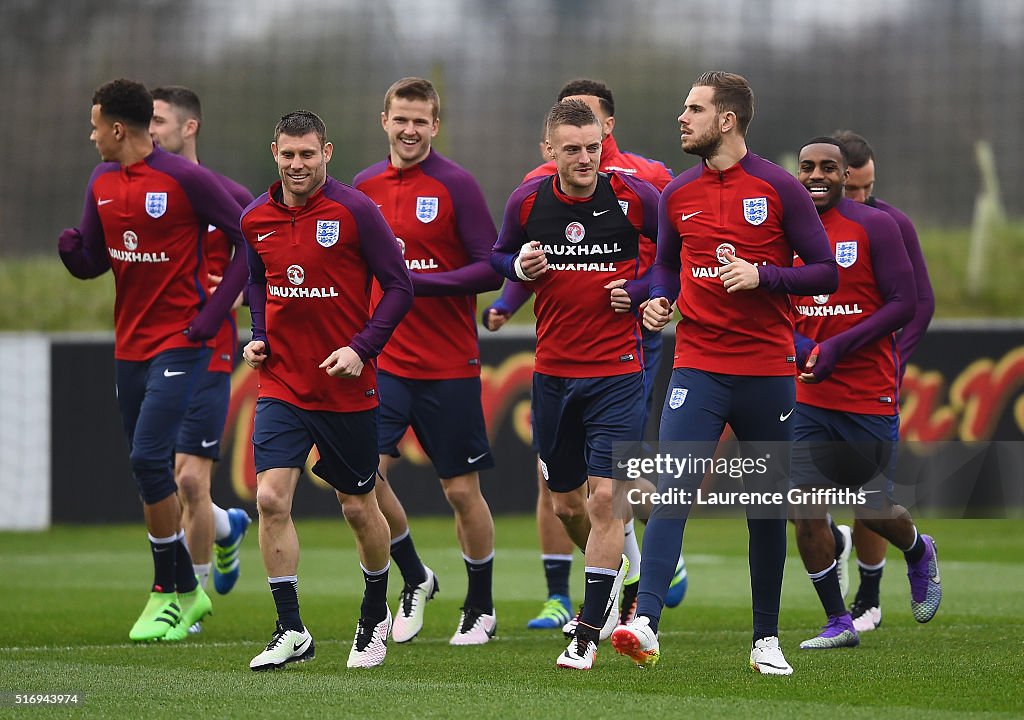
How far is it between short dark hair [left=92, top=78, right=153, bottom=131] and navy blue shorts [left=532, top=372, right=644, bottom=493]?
2.55 meters

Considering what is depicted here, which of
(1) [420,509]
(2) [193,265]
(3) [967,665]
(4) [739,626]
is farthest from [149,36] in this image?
(3) [967,665]

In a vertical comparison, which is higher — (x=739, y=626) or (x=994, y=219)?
(x=994, y=219)

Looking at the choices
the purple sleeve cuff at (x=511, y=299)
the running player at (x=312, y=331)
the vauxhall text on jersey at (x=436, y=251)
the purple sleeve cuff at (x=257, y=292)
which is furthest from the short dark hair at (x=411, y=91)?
the purple sleeve cuff at (x=257, y=292)

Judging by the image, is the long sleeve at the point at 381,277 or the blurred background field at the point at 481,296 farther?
the blurred background field at the point at 481,296

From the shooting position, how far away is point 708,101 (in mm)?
6863

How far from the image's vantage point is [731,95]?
688cm

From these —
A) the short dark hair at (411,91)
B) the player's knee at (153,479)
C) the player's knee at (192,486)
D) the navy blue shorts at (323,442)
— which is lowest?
the player's knee at (192,486)

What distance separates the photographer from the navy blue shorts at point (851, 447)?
8.07 metres

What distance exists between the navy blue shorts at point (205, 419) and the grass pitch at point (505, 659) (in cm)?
96

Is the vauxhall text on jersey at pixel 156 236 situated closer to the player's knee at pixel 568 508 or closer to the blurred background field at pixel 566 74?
the player's knee at pixel 568 508

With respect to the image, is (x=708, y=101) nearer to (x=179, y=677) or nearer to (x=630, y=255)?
(x=630, y=255)

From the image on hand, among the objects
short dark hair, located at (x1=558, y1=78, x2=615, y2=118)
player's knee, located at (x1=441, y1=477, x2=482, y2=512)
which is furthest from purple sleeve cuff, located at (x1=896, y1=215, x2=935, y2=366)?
player's knee, located at (x1=441, y1=477, x2=482, y2=512)

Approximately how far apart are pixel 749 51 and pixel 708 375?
12689mm

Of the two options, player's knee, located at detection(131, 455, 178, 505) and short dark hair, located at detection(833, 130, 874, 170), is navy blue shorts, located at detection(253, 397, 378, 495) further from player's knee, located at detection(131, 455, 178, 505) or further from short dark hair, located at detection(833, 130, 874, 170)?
short dark hair, located at detection(833, 130, 874, 170)
